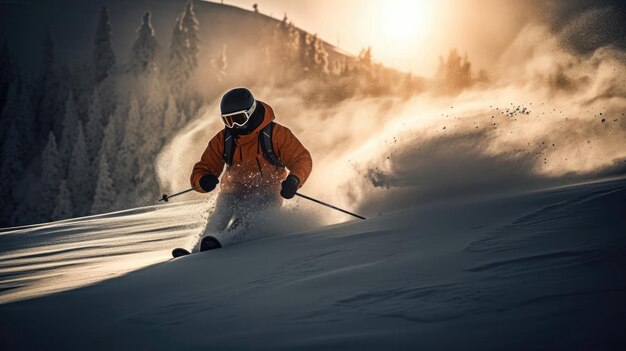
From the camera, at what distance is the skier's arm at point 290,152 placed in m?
6.52

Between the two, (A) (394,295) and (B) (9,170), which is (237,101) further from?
(B) (9,170)

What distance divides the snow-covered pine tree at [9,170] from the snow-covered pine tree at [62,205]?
691cm

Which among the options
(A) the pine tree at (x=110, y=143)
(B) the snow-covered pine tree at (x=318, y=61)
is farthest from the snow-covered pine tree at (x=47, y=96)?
(B) the snow-covered pine tree at (x=318, y=61)

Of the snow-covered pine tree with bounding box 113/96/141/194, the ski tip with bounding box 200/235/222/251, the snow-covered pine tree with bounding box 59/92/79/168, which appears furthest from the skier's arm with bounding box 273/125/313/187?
the snow-covered pine tree with bounding box 59/92/79/168

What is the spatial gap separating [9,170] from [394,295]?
2541 inches

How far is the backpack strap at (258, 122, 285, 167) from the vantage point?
6.43 m

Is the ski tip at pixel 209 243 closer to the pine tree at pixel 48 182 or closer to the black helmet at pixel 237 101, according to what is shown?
the black helmet at pixel 237 101

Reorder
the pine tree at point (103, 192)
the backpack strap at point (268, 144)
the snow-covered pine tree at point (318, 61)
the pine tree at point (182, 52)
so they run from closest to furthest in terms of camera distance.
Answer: the backpack strap at point (268, 144)
the pine tree at point (103, 192)
the pine tree at point (182, 52)
the snow-covered pine tree at point (318, 61)

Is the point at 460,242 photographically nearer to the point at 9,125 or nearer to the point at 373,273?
the point at 373,273

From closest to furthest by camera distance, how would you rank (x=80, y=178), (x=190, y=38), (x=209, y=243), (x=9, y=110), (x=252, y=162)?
1. (x=209, y=243)
2. (x=252, y=162)
3. (x=80, y=178)
4. (x=190, y=38)
5. (x=9, y=110)

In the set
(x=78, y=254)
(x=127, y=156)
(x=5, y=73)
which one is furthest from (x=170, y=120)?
(x=78, y=254)

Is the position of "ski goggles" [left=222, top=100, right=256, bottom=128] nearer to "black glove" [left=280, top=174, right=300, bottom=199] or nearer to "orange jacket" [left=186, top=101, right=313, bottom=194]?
"orange jacket" [left=186, top=101, right=313, bottom=194]

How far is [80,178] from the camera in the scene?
53.3 metres

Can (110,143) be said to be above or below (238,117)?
above
